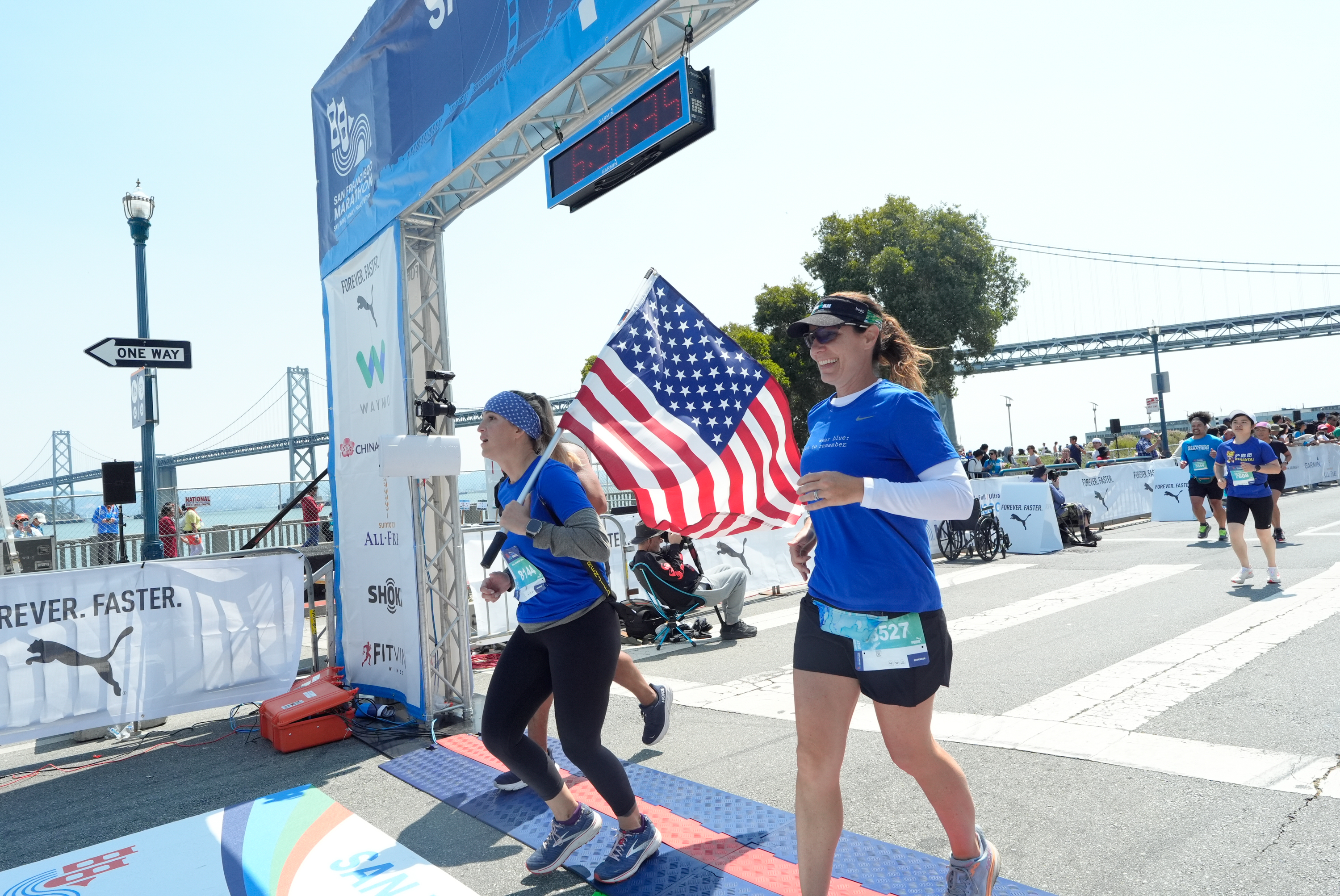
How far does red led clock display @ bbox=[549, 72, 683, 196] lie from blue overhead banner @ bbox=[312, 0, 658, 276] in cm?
36

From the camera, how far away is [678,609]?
7.95 metres

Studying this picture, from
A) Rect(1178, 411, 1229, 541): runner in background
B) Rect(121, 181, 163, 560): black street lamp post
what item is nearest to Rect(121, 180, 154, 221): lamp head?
Rect(121, 181, 163, 560): black street lamp post

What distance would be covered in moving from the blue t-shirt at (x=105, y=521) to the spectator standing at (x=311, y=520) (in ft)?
11.6

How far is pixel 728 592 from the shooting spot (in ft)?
26.0

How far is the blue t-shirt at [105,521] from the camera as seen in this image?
14836mm

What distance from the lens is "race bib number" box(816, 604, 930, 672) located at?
237 cm

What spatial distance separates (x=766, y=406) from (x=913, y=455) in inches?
66.5

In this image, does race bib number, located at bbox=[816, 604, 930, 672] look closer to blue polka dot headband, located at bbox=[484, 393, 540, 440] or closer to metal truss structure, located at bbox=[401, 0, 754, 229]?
blue polka dot headband, located at bbox=[484, 393, 540, 440]

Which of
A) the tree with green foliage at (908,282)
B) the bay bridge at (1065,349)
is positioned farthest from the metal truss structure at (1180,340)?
the tree with green foliage at (908,282)

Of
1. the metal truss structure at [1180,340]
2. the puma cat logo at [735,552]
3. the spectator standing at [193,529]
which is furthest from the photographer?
the metal truss structure at [1180,340]

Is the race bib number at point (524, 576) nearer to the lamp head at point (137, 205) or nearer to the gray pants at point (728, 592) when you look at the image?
the gray pants at point (728, 592)

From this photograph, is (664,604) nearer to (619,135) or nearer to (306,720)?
(306,720)

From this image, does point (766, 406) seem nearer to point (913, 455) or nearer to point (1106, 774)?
point (913, 455)

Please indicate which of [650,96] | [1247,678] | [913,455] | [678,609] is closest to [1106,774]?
[1247,678]
